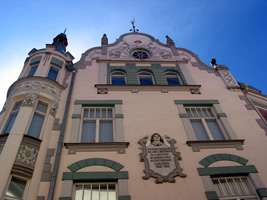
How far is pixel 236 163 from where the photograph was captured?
9578 mm

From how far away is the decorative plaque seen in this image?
8.91 m

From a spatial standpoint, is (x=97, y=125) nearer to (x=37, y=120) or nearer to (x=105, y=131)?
(x=105, y=131)

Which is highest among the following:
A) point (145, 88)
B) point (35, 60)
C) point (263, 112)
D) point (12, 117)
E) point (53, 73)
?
point (35, 60)

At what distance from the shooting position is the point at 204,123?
37.9 feet

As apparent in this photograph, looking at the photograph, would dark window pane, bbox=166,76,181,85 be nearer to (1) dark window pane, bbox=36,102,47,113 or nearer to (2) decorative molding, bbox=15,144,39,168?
(1) dark window pane, bbox=36,102,47,113

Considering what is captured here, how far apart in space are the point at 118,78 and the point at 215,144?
7.18 m

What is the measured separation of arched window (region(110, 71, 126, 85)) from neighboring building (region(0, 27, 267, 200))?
0.21 feet

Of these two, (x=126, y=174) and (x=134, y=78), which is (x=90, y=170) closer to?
(x=126, y=174)

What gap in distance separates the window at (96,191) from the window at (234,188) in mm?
3956

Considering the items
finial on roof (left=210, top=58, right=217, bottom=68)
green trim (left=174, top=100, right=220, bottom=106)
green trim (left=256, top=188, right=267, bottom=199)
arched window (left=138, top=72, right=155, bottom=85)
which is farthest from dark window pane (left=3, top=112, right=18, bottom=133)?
finial on roof (left=210, top=58, right=217, bottom=68)

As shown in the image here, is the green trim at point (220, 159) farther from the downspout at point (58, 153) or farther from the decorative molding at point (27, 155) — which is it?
the decorative molding at point (27, 155)

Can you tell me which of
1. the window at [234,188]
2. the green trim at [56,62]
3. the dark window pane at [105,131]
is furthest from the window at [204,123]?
the green trim at [56,62]

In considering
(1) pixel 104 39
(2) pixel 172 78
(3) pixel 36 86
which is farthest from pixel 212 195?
(1) pixel 104 39

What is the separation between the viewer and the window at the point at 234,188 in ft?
28.1
